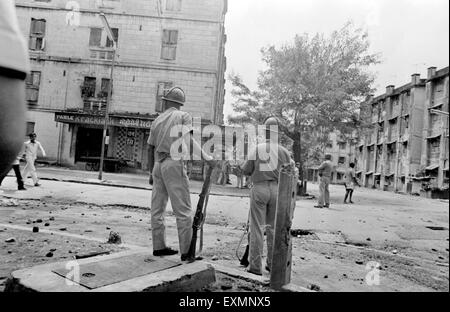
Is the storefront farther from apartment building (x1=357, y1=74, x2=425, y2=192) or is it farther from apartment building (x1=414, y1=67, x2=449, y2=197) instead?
apartment building (x1=357, y1=74, x2=425, y2=192)

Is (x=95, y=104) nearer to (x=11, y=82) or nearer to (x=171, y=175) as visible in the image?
(x=171, y=175)

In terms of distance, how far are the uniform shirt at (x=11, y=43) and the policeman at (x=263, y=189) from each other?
2.83 metres

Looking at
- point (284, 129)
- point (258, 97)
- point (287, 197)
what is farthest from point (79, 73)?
point (287, 197)

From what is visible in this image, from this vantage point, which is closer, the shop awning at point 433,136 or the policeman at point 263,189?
the policeman at point 263,189

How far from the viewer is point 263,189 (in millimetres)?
3463

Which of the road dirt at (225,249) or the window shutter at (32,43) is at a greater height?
the window shutter at (32,43)

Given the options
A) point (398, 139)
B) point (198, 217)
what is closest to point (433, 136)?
point (398, 139)

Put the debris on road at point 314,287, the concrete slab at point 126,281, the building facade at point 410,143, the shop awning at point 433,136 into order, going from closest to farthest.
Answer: the concrete slab at point 126,281
the debris on road at point 314,287
the building facade at point 410,143
the shop awning at point 433,136

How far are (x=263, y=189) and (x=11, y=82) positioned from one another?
2.86m

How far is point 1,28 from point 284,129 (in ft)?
43.8

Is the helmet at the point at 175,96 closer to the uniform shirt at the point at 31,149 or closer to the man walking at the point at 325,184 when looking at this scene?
the uniform shirt at the point at 31,149

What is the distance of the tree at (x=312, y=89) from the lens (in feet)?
45.1

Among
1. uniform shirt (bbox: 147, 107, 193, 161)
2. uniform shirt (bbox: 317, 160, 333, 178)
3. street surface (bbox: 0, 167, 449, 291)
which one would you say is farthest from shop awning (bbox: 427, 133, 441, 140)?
uniform shirt (bbox: 147, 107, 193, 161)

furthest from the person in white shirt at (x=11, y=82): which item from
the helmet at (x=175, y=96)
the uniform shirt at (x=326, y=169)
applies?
the uniform shirt at (x=326, y=169)
